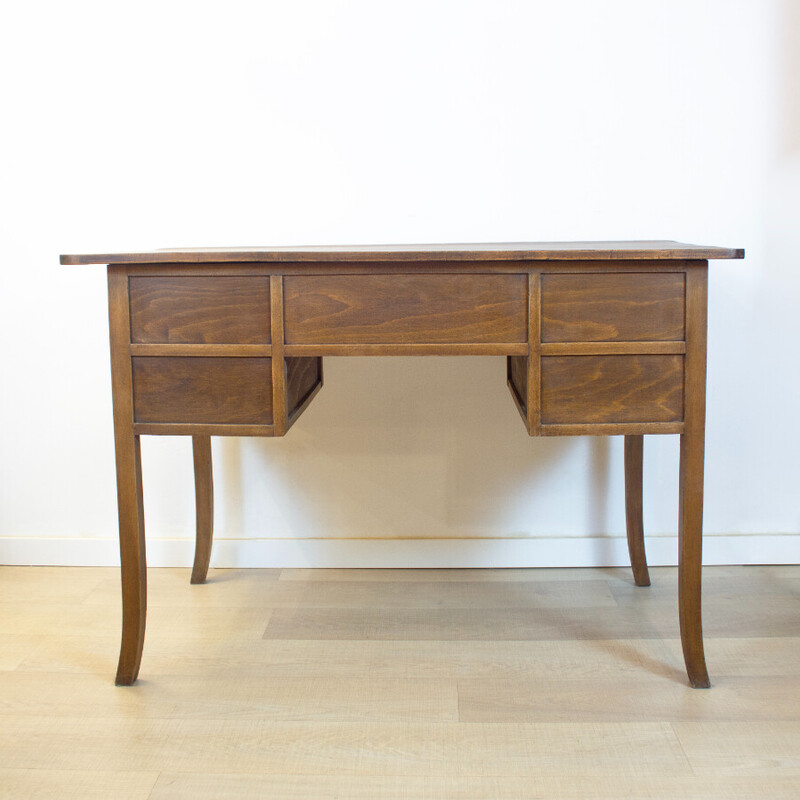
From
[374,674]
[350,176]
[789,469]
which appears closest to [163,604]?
[374,674]

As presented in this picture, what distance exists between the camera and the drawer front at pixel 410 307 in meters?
1.57

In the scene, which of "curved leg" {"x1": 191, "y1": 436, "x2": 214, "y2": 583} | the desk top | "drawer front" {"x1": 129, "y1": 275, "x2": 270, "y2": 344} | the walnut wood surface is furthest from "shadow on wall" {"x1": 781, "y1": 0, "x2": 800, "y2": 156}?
"curved leg" {"x1": 191, "y1": 436, "x2": 214, "y2": 583}

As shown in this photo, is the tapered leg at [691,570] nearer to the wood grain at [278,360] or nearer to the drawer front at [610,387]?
the drawer front at [610,387]

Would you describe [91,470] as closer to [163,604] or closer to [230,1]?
[163,604]

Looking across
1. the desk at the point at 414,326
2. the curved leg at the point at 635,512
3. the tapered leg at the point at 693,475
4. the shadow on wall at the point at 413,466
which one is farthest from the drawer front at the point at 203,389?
the curved leg at the point at 635,512

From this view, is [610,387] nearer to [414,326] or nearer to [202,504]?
[414,326]

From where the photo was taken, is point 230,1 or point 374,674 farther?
point 230,1

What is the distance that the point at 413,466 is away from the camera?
2.27 metres

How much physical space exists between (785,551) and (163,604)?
5.05 ft

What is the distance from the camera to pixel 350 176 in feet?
7.09

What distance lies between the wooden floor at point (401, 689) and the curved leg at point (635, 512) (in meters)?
0.04

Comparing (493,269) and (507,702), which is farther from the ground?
(493,269)

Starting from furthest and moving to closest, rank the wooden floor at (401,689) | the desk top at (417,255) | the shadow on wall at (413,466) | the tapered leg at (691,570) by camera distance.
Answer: the shadow on wall at (413,466) → the tapered leg at (691,570) → the desk top at (417,255) → the wooden floor at (401,689)

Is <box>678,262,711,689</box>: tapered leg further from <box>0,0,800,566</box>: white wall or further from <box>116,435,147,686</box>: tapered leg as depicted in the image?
<box>116,435,147,686</box>: tapered leg
